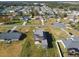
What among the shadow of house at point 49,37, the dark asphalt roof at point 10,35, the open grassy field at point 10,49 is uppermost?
the dark asphalt roof at point 10,35

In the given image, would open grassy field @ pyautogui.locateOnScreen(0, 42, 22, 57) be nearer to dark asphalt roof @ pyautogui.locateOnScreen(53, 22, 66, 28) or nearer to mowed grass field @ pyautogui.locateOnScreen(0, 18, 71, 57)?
mowed grass field @ pyautogui.locateOnScreen(0, 18, 71, 57)

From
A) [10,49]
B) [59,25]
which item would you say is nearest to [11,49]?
[10,49]

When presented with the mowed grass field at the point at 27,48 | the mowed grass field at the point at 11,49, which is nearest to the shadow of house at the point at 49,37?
the mowed grass field at the point at 27,48

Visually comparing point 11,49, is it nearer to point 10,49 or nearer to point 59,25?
point 10,49

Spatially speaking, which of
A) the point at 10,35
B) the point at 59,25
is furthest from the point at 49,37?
the point at 10,35

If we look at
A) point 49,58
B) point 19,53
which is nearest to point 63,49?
point 49,58

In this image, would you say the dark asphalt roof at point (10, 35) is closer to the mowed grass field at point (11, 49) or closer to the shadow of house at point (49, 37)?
the mowed grass field at point (11, 49)

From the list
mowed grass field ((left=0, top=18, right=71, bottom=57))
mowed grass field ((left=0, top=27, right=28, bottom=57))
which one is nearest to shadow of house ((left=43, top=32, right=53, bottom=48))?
mowed grass field ((left=0, top=18, right=71, bottom=57))

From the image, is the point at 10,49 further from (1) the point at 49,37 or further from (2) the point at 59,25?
(2) the point at 59,25

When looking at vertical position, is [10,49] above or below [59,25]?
below

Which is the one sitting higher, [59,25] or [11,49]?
[59,25]

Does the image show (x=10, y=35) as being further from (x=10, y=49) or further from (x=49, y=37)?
(x=49, y=37)
